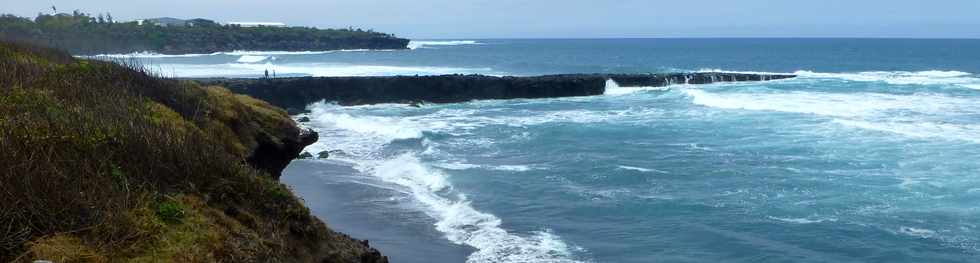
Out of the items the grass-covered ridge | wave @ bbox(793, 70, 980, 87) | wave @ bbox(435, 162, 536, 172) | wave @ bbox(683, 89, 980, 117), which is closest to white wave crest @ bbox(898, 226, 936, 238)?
wave @ bbox(435, 162, 536, 172)

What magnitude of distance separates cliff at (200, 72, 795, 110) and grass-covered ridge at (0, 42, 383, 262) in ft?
111

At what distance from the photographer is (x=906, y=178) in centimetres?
2027

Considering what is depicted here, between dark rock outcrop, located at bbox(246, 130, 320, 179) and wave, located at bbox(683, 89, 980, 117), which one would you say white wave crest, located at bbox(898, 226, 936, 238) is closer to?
dark rock outcrop, located at bbox(246, 130, 320, 179)

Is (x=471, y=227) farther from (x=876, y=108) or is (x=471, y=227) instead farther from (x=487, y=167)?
(x=876, y=108)

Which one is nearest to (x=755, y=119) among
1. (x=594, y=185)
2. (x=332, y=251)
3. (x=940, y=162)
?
(x=940, y=162)

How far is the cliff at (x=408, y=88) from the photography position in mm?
45406

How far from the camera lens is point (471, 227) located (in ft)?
52.5

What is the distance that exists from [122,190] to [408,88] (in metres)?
41.9

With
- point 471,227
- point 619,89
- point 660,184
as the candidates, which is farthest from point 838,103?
point 471,227

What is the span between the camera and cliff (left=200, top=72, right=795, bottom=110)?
4541 cm

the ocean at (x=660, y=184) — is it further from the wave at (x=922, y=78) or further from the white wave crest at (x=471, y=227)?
the wave at (x=922, y=78)

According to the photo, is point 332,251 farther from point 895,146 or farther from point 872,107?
point 872,107

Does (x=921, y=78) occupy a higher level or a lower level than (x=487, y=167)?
higher

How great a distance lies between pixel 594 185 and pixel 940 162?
31.9 feet
